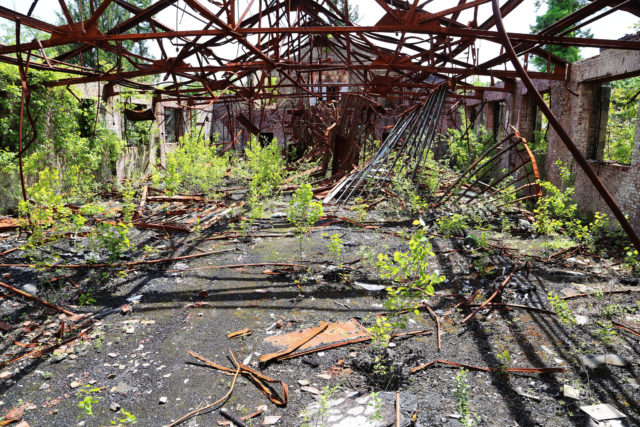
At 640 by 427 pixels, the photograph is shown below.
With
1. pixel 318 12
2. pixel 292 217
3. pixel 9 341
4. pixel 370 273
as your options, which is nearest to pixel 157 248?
pixel 292 217

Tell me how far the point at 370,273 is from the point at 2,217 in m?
7.89

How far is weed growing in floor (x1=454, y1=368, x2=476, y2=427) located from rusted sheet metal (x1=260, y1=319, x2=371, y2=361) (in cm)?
105

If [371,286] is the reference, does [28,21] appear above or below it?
above

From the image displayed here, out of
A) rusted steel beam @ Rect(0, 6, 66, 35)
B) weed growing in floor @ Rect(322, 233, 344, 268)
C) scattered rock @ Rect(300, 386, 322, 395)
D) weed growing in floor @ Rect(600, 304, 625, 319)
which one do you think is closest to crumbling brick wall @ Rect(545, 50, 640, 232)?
weed growing in floor @ Rect(600, 304, 625, 319)

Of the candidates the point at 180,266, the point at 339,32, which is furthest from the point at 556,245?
the point at 180,266

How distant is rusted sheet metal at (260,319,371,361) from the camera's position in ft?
12.3

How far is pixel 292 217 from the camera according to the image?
617 cm

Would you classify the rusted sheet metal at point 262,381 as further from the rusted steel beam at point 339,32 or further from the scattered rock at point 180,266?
the rusted steel beam at point 339,32

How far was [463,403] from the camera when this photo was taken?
2.88 metres

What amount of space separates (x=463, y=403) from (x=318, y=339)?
1.49 meters

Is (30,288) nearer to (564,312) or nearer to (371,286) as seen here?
(371,286)

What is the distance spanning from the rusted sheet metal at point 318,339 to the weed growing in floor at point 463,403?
105cm

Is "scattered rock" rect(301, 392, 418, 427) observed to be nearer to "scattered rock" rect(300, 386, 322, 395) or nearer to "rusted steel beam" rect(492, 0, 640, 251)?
"scattered rock" rect(300, 386, 322, 395)

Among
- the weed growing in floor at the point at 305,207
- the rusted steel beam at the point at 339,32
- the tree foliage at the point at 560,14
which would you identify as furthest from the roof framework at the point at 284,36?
the tree foliage at the point at 560,14
